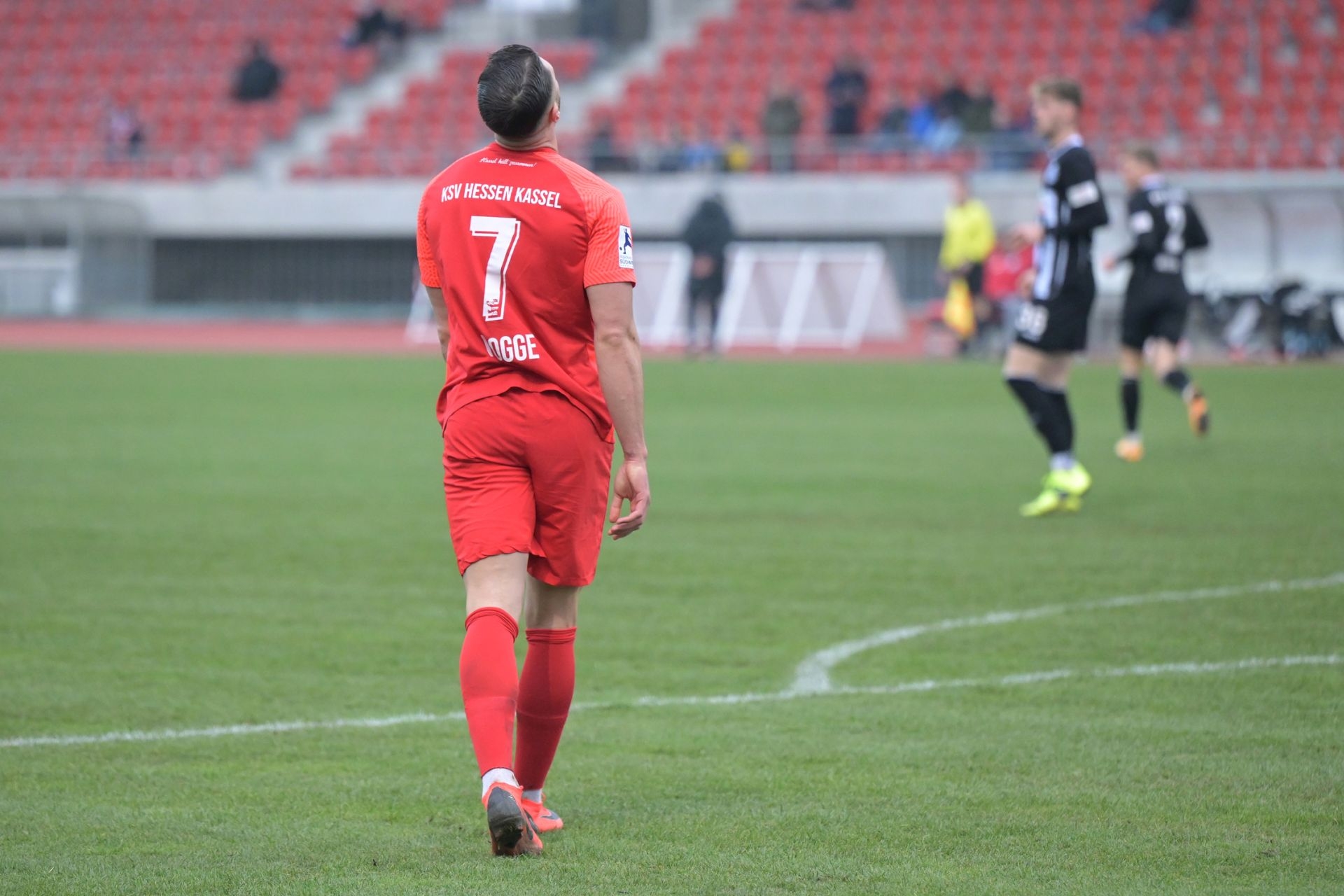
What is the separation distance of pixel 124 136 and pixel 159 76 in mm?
3354

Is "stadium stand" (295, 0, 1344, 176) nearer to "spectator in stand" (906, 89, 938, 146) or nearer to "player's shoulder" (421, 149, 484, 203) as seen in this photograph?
"spectator in stand" (906, 89, 938, 146)

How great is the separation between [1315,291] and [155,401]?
50.2 feet

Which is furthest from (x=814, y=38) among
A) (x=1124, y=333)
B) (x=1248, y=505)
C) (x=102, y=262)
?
(x=1248, y=505)

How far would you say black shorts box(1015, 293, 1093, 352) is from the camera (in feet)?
32.3

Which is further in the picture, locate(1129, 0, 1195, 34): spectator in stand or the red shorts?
locate(1129, 0, 1195, 34): spectator in stand

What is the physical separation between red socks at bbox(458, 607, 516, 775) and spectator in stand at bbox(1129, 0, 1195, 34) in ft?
90.5

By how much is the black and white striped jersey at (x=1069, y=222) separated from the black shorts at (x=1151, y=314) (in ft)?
8.98

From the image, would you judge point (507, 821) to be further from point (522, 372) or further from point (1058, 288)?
point (1058, 288)

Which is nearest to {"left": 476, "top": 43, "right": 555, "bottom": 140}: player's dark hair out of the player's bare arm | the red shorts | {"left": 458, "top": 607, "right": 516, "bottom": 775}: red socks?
the player's bare arm

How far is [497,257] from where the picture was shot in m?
4.03

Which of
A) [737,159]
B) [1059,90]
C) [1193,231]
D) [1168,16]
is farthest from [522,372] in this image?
[1168,16]

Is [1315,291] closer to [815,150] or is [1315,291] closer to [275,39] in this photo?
[815,150]

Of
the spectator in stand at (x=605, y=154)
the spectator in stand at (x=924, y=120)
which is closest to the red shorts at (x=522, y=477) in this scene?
the spectator in stand at (x=924, y=120)

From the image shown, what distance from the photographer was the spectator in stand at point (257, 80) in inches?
1378
